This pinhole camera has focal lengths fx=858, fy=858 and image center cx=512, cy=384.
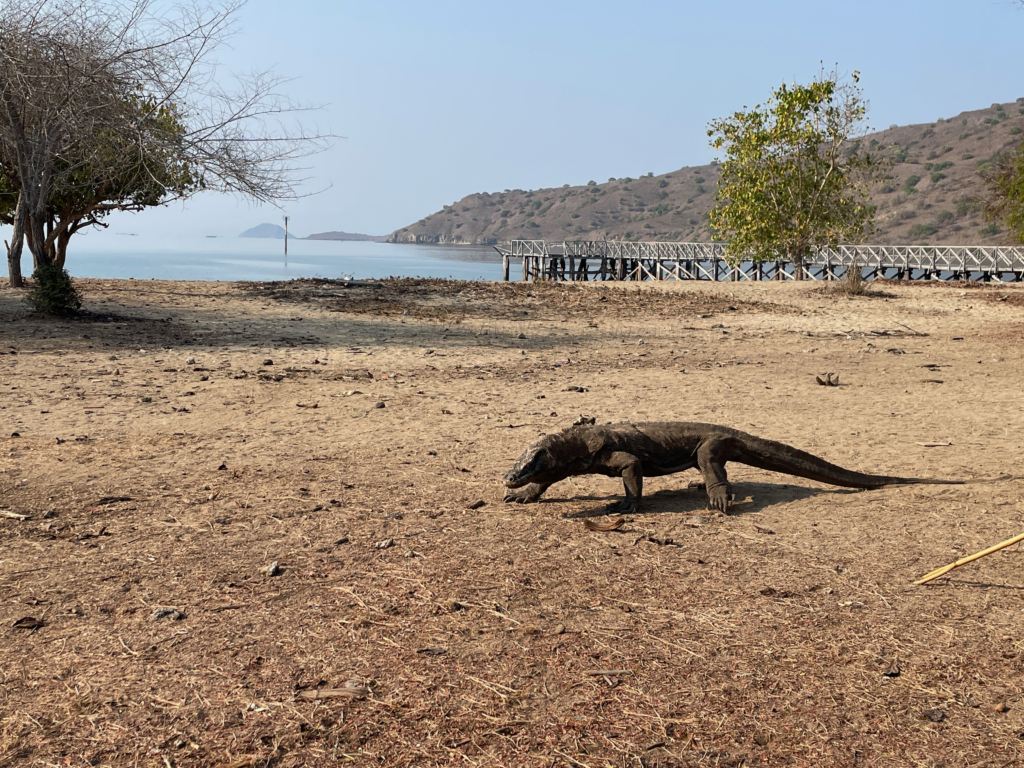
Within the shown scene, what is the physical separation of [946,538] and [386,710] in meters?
3.08

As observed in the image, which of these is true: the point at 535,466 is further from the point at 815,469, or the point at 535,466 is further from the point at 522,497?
the point at 815,469

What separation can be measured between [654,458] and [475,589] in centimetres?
196

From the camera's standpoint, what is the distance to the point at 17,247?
16.1 meters

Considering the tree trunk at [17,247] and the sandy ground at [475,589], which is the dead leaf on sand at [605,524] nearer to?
the sandy ground at [475,589]

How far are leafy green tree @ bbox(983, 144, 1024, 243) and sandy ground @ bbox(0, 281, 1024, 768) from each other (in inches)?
1062

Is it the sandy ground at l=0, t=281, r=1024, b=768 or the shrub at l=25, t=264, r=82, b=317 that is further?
the shrub at l=25, t=264, r=82, b=317

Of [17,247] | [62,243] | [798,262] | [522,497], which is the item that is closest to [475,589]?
[522,497]

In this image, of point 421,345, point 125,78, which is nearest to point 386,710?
point 421,345

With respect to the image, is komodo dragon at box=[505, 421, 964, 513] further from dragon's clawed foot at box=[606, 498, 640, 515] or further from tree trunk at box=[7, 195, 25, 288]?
tree trunk at box=[7, 195, 25, 288]

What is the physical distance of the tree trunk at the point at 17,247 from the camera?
50.2 ft

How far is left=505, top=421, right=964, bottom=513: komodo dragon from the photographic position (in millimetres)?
5098

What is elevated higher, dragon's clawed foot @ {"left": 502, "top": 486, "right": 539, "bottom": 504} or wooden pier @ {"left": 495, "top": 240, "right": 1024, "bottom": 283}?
wooden pier @ {"left": 495, "top": 240, "right": 1024, "bottom": 283}

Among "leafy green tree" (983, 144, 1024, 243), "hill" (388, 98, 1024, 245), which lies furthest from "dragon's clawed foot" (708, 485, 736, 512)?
"hill" (388, 98, 1024, 245)

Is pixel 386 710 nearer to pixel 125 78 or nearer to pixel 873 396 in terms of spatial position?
pixel 873 396
